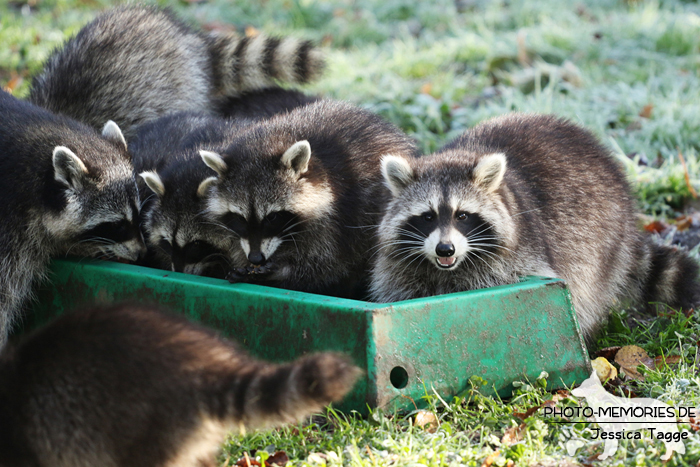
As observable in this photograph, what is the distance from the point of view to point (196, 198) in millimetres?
3588

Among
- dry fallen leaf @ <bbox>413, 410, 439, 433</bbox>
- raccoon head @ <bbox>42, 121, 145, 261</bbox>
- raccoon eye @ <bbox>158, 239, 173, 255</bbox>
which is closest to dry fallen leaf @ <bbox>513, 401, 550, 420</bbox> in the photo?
dry fallen leaf @ <bbox>413, 410, 439, 433</bbox>

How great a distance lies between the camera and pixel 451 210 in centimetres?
322

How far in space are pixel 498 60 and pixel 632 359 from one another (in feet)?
15.3

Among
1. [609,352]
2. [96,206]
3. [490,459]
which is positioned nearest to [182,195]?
[96,206]

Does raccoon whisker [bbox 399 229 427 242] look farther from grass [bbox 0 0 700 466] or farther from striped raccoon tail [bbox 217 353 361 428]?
striped raccoon tail [bbox 217 353 361 428]

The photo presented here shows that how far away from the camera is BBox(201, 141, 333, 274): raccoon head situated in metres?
3.37

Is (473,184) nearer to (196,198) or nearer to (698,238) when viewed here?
(196,198)

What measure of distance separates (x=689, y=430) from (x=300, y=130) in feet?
6.92

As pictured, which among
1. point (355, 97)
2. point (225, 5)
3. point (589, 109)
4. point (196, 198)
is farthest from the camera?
point (225, 5)

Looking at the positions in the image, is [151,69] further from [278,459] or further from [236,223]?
[278,459]

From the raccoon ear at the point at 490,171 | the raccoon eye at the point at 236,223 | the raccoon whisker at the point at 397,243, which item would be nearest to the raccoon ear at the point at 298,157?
the raccoon eye at the point at 236,223

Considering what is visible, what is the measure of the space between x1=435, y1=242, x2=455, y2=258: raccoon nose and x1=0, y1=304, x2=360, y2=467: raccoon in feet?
3.37

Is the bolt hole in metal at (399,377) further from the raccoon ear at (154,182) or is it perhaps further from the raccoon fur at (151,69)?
the raccoon fur at (151,69)

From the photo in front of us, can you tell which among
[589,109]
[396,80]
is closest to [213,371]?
[589,109]
